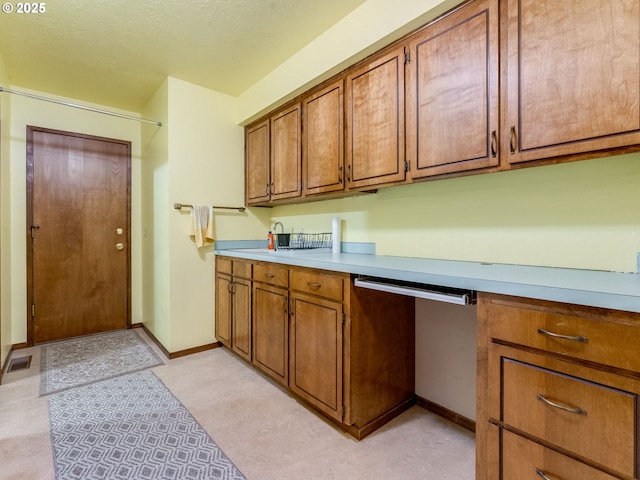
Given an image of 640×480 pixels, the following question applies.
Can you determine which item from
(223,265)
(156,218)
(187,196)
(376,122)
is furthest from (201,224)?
(376,122)

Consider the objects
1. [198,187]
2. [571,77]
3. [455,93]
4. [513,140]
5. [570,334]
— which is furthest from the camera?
[198,187]

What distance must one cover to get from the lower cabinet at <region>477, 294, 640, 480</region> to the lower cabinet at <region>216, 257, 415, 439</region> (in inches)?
25.5

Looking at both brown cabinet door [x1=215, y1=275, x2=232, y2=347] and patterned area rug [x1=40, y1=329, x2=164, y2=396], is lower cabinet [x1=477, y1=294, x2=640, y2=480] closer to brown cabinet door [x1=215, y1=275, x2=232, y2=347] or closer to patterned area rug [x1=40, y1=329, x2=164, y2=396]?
brown cabinet door [x1=215, y1=275, x2=232, y2=347]

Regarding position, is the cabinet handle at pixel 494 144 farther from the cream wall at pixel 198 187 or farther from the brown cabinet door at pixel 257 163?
the cream wall at pixel 198 187

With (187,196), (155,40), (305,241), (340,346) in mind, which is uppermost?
(155,40)

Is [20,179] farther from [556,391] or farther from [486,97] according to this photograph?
[556,391]

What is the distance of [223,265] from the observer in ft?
9.44

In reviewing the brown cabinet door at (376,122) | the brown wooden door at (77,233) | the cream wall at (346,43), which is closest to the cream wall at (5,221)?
the brown wooden door at (77,233)

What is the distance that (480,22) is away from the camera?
141 centimetres

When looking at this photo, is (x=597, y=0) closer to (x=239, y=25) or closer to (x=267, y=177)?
(x=239, y=25)

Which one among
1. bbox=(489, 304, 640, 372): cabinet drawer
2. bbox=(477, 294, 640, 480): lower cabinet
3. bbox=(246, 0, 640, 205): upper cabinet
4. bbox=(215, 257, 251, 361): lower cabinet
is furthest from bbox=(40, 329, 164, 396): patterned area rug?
bbox=(489, 304, 640, 372): cabinet drawer

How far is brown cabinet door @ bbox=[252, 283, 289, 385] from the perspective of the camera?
2.09 metres

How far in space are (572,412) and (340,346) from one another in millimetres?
983

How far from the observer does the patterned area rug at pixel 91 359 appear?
237cm
